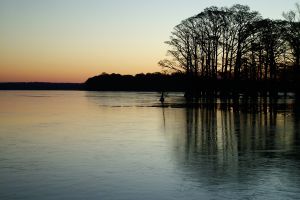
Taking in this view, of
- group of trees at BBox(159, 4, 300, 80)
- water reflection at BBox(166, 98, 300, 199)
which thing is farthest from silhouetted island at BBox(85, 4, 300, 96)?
water reflection at BBox(166, 98, 300, 199)

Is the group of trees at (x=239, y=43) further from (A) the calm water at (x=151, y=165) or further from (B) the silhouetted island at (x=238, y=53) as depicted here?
(A) the calm water at (x=151, y=165)

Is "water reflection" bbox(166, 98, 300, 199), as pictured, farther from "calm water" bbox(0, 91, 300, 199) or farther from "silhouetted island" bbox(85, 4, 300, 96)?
"silhouetted island" bbox(85, 4, 300, 96)

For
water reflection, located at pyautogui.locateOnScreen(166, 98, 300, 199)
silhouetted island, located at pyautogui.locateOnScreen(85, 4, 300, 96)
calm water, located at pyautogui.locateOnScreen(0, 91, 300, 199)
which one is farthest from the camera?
silhouetted island, located at pyautogui.locateOnScreen(85, 4, 300, 96)

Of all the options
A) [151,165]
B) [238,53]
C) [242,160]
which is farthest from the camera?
[238,53]

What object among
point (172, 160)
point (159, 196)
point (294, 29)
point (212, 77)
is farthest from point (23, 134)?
point (212, 77)

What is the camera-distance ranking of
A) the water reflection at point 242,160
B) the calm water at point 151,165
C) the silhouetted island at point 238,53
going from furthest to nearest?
the silhouetted island at point 238,53
the water reflection at point 242,160
the calm water at point 151,165

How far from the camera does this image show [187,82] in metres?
78.2

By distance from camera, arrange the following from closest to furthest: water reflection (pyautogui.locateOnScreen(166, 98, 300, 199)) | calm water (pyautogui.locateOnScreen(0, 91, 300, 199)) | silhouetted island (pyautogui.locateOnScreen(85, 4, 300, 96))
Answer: calm water (pyautogui.locateOnScreen(0, 91, 300, 199)), water reflection (pyautogui.locateOnScreen(166, 98, 300, 199)), silhouetted island (pyautogui.locateOnScreen(85, 4, 300, 96))

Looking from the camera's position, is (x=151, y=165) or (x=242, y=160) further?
(x=242, y=160)

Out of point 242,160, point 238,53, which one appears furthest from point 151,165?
point 238,53

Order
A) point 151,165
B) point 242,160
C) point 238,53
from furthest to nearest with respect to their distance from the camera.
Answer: point 238,53, point 242,160, point 151,165

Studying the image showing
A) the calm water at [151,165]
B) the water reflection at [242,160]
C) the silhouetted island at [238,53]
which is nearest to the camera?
the calm water at [151,165]

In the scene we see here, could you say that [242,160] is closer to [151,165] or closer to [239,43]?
[151,165]

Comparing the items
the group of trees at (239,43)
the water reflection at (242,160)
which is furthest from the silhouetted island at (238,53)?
the water reflection at (242,160)
